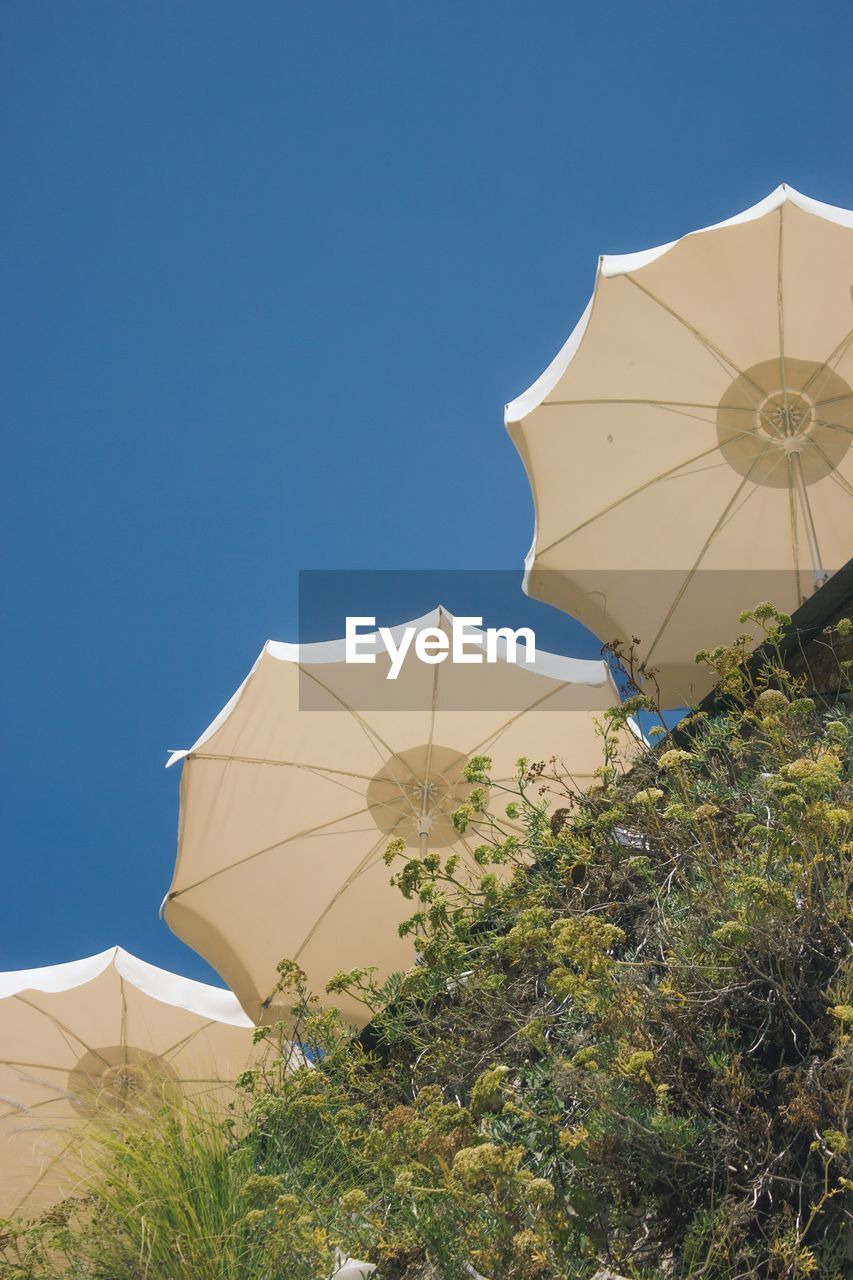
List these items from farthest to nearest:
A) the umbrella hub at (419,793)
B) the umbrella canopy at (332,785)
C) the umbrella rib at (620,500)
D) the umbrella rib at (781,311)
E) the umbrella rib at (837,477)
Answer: the umbrella hub at (419,793) → the umbrella canopy at (332,785) → the umbrella rib at (620,500) → the umbrella rib at (837,477) → the umbrella rib at (781,311)

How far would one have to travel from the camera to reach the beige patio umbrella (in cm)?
663

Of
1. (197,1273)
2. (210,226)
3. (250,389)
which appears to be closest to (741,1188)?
(197,1273)

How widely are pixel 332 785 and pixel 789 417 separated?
155 inches

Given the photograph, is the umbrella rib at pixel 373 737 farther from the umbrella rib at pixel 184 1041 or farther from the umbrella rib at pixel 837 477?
the umbrella rib at pixel 837 477

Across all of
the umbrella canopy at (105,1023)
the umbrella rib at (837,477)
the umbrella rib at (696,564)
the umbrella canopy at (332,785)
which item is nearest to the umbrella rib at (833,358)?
the umbrella rib at (837,477)

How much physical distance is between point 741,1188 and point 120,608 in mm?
10689

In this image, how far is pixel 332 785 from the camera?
7805 mm

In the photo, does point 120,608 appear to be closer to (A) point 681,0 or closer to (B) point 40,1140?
(A) point 681,0

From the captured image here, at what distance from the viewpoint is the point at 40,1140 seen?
9.22 ft

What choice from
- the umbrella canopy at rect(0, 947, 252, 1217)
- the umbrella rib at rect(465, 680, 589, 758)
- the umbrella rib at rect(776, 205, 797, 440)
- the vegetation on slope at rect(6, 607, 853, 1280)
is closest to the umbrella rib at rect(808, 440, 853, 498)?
the umbrella rib at rect(776, 205, 797, 440)

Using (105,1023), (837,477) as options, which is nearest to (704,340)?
(837,477)

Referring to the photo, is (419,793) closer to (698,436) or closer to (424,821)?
(424,821)

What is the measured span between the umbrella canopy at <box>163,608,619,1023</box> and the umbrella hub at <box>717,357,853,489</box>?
5.93 ft

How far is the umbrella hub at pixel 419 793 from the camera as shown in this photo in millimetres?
7676
